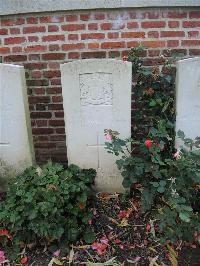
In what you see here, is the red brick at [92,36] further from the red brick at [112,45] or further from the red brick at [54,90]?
the red brick at [54,90]

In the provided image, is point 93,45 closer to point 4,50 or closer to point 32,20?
point 32,20

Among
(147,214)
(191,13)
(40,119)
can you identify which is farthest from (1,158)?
(191,13)

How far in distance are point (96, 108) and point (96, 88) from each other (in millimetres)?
184

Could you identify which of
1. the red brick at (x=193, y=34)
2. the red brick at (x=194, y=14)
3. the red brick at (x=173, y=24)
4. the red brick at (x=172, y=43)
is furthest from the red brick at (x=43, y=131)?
the red brick at (x=194, y=14)

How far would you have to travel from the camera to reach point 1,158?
142 inches

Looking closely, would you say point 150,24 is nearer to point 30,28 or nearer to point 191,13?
point 191,13

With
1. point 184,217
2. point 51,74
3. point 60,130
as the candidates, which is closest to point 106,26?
point 51,74

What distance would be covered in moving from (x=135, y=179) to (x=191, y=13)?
179 centimetres

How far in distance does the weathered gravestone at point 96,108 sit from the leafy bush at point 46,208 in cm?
35

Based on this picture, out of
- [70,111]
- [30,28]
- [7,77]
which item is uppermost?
[30,28]

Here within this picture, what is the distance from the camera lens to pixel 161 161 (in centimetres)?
309

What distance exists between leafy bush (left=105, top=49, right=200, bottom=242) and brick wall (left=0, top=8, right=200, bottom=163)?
0.96 feet

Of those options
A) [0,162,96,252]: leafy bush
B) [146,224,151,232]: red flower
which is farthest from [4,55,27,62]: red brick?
[146,224,151,232]: red flower

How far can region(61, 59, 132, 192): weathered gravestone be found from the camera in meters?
3.18
